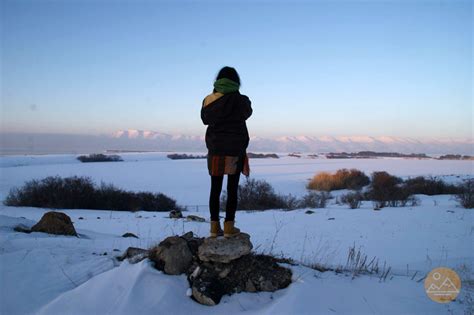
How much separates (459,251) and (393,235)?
1869 millimetres

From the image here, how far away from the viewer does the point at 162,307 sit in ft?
10.4

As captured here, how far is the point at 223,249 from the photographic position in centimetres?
372

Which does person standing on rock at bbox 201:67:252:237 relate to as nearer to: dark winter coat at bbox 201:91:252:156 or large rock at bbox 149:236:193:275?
dark winter coat at bbox 201:91:252:156

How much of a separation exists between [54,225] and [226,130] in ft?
17.7

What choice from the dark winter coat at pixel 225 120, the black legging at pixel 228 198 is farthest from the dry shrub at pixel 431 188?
the dark winter coat at pixel 225 120

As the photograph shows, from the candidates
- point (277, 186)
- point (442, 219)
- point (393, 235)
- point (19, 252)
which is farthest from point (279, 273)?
point (277, 186)

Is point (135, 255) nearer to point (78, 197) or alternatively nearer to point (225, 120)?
point (225, 120)

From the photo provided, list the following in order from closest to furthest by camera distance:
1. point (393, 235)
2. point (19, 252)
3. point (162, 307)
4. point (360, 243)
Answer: point (162, 307) < point (19, 252) < point (360, 243) < point (393, 235)

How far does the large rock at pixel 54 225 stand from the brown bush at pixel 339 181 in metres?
24.6

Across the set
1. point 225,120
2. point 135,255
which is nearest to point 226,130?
point 225,120

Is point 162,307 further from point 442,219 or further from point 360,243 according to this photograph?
point 442,219

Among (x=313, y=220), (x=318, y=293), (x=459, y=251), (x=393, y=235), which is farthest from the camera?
(x=313, y=220)

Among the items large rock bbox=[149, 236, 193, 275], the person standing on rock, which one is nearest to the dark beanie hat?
the person standing on rock

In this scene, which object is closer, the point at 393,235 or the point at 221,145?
the point at 221,145
